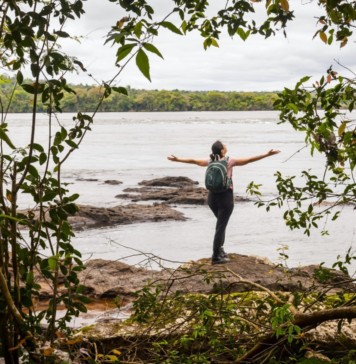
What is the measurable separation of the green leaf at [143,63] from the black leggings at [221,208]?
317 inches

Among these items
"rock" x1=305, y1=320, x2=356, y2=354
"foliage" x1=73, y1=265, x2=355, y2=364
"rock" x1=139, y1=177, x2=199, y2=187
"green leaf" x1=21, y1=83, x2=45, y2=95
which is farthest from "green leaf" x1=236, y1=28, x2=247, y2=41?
"rock" x1=139, y1=177, x2=199, y2=187

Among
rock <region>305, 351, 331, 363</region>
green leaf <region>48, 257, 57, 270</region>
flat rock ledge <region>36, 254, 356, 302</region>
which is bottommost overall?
flat rock ledge <region>36, 254, 356, 302</region>

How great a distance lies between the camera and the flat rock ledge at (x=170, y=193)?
21844 millimetres

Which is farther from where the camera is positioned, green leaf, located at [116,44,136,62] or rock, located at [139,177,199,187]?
rock, located at [139,177,199,187]

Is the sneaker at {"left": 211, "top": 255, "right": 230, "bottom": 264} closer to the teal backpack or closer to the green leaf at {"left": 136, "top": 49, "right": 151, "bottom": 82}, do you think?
the teal backpack

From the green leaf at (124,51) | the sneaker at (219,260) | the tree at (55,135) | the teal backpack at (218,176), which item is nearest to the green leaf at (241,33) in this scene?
the tree at (55,135)

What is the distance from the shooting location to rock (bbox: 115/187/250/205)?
71.4 ft

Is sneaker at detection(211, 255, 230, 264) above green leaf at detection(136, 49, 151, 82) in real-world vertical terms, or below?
below

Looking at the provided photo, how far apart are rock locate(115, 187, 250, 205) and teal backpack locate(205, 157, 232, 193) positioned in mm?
12057

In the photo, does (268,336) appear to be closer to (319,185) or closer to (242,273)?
(319,185)

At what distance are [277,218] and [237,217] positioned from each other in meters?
1.28

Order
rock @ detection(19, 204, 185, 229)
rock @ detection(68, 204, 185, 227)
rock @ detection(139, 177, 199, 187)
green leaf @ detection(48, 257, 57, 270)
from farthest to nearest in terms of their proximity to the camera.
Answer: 1. rock @ detection(139, 177, 199, 187)
2. rock @ detection(68, 204, 185, 227)
3. rock @ detection(19, 204, 185, 229)
4. green leaf @ detection(48, 257, 57, 270)

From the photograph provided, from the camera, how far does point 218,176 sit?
9336 millimetres

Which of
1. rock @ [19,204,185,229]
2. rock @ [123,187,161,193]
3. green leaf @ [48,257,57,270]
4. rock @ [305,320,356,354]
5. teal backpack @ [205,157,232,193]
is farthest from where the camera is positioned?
rock @ [123,187,161,193]
